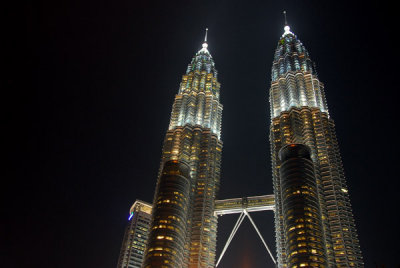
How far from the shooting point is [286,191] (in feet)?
460

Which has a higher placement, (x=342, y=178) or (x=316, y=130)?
(x=316, y=130)

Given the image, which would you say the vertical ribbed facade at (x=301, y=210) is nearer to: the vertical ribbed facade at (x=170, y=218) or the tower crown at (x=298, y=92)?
the vertical ribbed facade at (x=170, y=218)

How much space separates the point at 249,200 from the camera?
176500 millimetres

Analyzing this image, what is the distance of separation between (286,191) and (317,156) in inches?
1094

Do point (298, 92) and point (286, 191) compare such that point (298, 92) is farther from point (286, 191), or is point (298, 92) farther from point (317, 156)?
point (286, 191)

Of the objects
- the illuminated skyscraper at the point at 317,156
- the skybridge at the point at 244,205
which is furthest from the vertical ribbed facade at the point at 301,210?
the skybridge at the point at 244,205

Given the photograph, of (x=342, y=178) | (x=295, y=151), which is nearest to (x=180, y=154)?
(x=295, y=151)

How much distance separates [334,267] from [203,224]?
54546 mm

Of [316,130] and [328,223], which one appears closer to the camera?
[328,223]

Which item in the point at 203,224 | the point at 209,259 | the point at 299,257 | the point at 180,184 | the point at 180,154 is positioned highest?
the point at 180,154

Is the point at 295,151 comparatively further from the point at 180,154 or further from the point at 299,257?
the point at 180,154

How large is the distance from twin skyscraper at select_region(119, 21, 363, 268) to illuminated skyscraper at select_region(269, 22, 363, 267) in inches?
12.6

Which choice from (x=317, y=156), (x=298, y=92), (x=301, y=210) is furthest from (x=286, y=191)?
(x=298, y=92)

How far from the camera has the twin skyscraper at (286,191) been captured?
130500 millimetres
